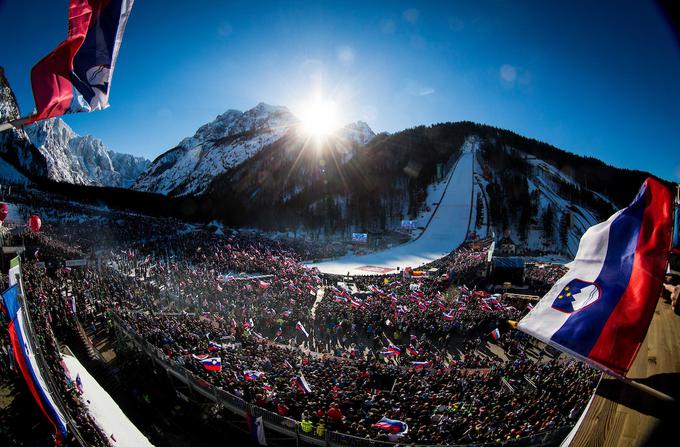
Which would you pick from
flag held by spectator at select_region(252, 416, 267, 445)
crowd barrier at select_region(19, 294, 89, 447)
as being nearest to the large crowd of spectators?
flag held by spectator at select_region(252, 416, 267, 445)

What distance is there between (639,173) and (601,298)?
396 feet

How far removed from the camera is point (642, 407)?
1.93 metres

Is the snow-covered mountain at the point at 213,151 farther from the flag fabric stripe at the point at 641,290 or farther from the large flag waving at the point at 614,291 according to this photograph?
the flag fabric stripe at the point at 641,290

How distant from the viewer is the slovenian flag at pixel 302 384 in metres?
10.0

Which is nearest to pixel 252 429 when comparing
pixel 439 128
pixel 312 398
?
pixel 312 398

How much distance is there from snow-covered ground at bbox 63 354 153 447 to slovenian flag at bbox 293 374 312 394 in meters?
4.61

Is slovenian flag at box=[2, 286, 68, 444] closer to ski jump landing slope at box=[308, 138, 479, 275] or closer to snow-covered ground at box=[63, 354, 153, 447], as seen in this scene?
snow-covered ground at box=[63, 354, 153, 447]

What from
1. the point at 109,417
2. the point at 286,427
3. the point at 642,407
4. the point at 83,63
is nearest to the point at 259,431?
the point at 286,427

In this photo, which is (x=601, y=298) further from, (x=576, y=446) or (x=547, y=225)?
(x=547, y=225)

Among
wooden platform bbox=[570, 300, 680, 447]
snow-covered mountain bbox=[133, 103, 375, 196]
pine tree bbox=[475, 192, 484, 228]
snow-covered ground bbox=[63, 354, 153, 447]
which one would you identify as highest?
snow-covered mountain bbox=[133, 103, 375, 196]

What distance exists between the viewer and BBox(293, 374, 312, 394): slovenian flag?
32.9 feet

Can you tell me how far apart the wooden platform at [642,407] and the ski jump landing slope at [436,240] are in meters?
30.8

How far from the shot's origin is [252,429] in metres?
9.52

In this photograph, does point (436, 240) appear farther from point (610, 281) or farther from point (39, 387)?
point (39, 387)
